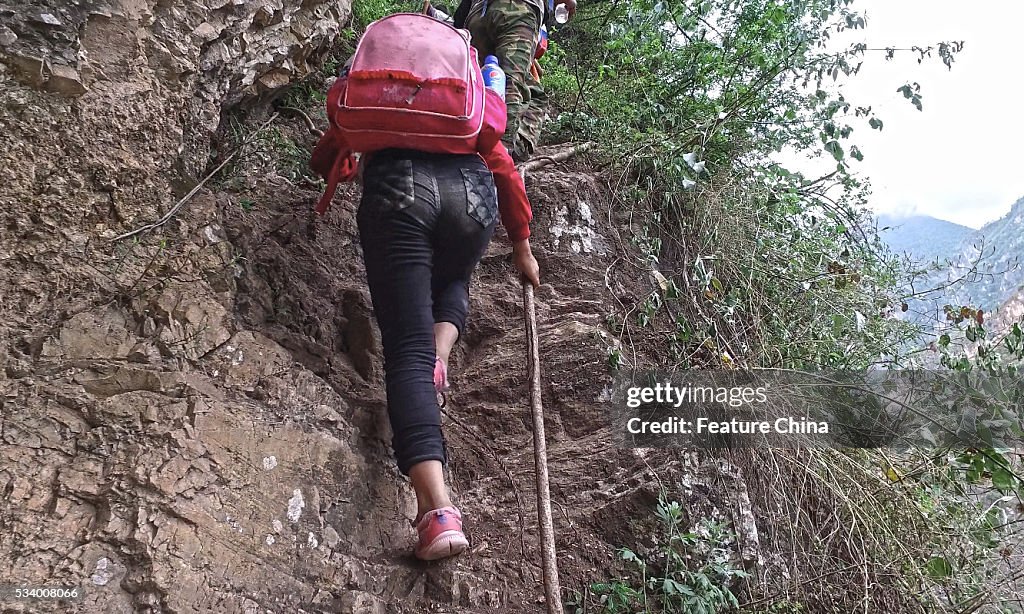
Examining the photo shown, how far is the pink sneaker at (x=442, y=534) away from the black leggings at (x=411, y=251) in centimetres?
16

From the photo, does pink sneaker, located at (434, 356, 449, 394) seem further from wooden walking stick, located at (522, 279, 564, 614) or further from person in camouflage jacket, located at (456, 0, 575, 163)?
person in camouflage jacket, located at (456, 0, 575, 163)

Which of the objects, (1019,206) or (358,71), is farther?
(1019,206)

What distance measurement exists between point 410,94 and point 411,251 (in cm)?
44

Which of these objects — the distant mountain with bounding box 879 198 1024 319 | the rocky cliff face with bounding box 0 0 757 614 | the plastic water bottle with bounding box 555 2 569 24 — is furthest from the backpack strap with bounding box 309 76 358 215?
the distant mountain with bounding box 879 198 1024 319

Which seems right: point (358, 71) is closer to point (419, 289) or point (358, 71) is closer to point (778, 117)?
point (419, 289)

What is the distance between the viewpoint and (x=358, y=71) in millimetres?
1812

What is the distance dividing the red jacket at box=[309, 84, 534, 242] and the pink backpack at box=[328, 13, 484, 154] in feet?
0.25

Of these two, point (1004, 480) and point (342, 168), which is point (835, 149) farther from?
point (342, 168)

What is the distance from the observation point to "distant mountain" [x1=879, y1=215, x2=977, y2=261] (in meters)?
3.40

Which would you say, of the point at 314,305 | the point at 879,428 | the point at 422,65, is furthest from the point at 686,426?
the point at 422,65

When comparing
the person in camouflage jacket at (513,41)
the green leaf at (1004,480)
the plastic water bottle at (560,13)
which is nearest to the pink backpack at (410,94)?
the person in camouflage jacket at (513,41)

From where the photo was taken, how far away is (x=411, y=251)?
6.13 ft

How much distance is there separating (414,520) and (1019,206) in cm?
515

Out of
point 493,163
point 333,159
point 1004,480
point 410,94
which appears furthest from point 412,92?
point 1004,480
